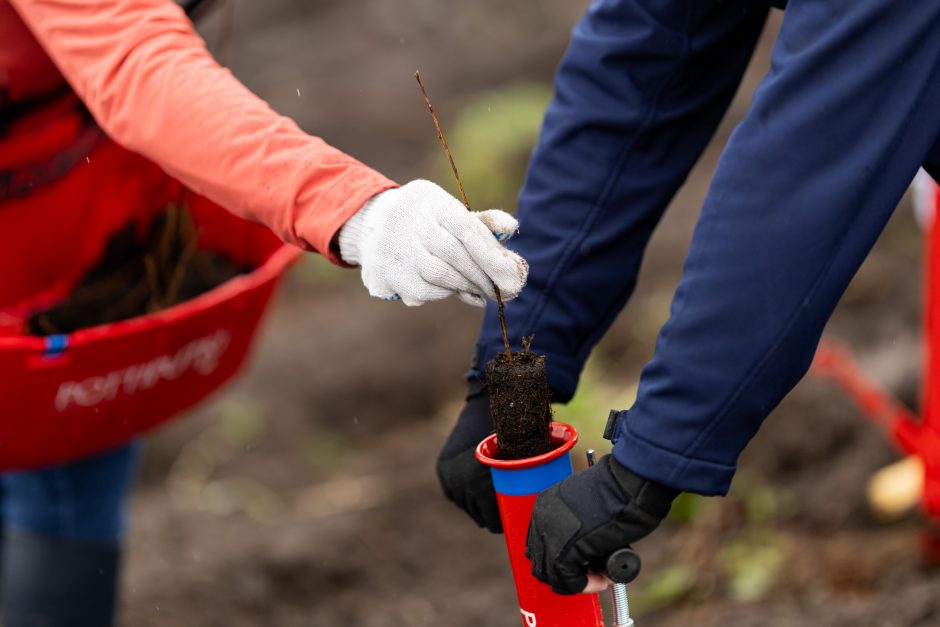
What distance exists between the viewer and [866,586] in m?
2.59

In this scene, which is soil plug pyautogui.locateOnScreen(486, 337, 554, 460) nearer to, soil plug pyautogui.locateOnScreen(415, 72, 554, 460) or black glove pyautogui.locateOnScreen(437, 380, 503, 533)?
soil plug pyautogui.locateOnScreen(415, 72, 554, 460)

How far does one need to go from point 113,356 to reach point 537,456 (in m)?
0.83

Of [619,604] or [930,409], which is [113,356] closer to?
[619,604]

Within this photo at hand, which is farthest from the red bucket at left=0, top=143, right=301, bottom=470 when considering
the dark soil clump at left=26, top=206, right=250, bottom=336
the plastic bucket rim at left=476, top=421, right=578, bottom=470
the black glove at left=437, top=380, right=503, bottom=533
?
the plastic bucket rim at left=476, top=421, right=578, bottom=470

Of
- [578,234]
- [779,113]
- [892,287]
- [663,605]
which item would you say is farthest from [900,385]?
[779,113]

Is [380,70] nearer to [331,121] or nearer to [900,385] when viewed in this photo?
[331,121]

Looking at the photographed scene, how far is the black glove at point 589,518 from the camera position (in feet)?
4.39

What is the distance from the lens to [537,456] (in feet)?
4.69

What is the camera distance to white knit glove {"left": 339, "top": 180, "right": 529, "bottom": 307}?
4.48 feet

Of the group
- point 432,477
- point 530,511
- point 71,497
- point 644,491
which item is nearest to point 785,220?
point 644,491

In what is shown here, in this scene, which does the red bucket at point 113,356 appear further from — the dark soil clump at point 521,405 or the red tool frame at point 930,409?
the red tool frame at point 930,409

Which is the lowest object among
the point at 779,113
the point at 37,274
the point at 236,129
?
the point at 37,274

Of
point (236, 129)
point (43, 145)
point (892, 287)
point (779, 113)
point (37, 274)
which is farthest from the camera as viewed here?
point (892, 287)

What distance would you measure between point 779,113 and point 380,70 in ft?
18.1
